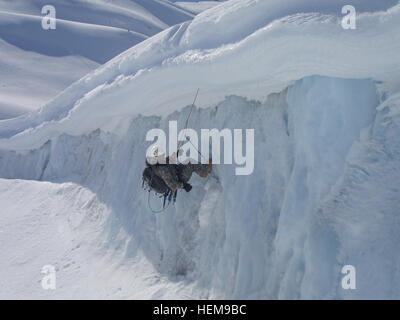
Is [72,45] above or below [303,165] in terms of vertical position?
above

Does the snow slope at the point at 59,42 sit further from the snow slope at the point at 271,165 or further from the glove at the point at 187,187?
the glove at the point at 187,187

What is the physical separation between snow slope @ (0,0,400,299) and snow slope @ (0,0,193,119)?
11.9 meters

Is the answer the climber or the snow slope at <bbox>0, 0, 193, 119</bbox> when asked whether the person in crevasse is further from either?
the snow slope at <bbox>0, 0, 193, 119</bbox>

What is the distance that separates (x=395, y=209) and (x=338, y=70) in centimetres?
194

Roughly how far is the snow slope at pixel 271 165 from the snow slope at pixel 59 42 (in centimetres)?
1191

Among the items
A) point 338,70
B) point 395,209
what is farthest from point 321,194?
point 338,70

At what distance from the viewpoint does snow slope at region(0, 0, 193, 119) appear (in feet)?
76.8

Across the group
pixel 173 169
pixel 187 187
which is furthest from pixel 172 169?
pixel 187 187

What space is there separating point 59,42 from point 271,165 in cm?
3216

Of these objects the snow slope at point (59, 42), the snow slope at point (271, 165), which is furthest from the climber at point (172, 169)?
the snow slope at point (59, 42)

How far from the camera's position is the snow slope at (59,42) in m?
23.4

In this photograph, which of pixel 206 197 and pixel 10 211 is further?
pixel 10 211

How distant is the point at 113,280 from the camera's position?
7195mm
